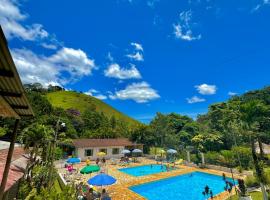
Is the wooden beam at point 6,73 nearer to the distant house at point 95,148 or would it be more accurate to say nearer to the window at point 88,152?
the distant house at point 95,148

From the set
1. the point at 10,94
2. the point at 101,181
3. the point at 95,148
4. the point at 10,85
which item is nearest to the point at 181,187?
the point at 101,181

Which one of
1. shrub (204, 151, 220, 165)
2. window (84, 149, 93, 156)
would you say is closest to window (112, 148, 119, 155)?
window (84, 149, 93, 156)

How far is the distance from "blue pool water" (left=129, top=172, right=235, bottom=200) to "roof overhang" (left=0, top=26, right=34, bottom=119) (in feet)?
56.1

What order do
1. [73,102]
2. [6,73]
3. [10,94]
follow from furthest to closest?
[73,102]
[10,94]
[6,73]

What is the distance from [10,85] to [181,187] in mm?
22889

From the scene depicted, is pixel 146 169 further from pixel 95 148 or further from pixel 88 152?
pixel 88 152

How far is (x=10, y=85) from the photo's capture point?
2.62m

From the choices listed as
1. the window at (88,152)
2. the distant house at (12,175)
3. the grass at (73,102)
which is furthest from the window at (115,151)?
the grass at (73,102)

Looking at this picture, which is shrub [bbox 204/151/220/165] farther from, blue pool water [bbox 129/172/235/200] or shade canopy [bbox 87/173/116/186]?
shade canopy [bbox 87/173/116/186]

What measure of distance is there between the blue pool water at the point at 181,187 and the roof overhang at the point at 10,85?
17096 millimetres

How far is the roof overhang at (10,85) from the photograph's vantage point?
185cm

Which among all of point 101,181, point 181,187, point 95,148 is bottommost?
point 181,187

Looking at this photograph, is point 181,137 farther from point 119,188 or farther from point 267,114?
point 119,188

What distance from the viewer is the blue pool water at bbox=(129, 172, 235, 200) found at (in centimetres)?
1912
